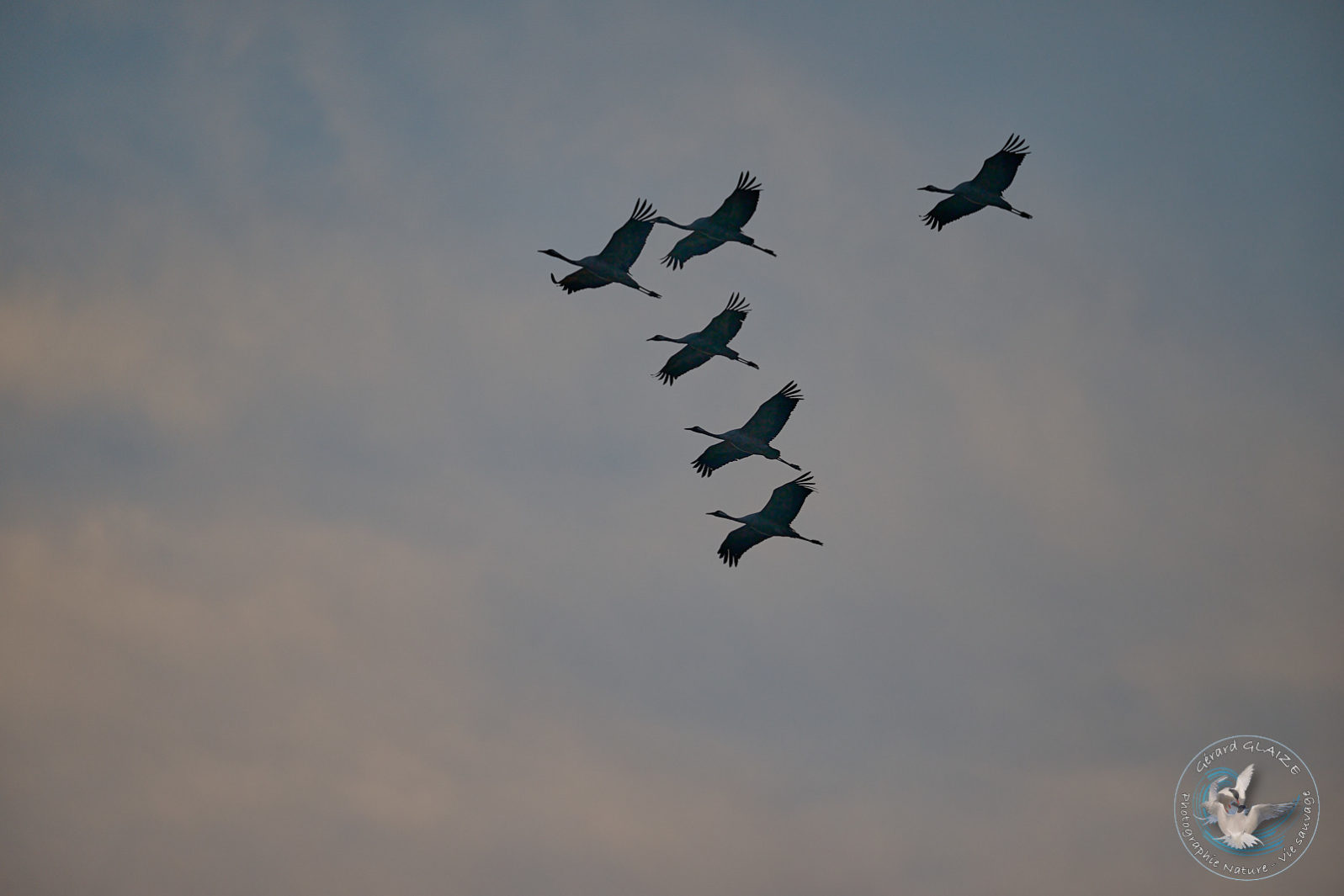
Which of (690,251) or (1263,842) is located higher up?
(690,251)

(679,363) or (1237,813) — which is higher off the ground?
(679,363)

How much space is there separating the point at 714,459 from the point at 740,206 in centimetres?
876

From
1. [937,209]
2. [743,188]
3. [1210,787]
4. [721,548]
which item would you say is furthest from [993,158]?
[1210,787]

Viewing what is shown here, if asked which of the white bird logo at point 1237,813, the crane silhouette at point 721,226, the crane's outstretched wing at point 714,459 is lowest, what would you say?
the white bird logo at point 1237,813

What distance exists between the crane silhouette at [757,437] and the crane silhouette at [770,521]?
5.45 ft

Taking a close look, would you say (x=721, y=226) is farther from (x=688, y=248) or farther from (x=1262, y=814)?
(x=1262, y=814)

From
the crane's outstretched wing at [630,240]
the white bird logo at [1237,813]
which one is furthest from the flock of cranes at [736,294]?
the white bird logo at [1237,813]

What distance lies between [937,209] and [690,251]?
344 inches

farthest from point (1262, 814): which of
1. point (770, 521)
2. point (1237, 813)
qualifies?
point (770, 521)

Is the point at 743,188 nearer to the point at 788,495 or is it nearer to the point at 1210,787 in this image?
the point at 788,495

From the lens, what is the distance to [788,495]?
4678cm

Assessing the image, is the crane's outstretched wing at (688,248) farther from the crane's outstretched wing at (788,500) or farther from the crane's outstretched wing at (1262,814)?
the crane's outstretched wing at (1262,814)

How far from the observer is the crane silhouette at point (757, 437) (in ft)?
155

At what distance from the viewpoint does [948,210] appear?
4947cm
